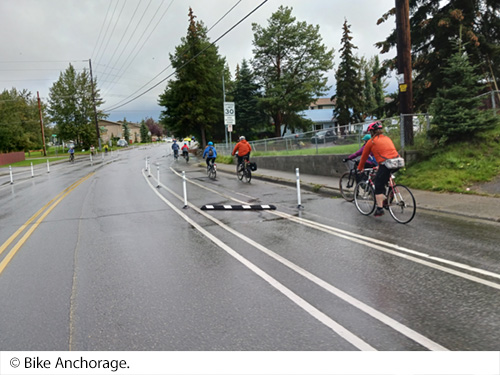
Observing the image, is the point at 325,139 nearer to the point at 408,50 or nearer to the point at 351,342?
the point at 408,50

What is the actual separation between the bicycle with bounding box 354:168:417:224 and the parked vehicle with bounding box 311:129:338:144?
751 cm

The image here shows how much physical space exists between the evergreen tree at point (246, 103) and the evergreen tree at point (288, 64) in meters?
1.21

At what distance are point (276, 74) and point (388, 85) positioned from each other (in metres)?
27.7

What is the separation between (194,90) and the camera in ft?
156

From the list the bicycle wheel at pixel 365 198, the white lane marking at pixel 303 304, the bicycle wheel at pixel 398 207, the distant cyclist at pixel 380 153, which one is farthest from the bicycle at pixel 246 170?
the white lane marking at pixel 303 304

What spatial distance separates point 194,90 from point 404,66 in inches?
1499

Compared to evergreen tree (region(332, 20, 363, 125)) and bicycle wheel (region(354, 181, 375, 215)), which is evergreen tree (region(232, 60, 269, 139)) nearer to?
evergreen tree (region(332, 20, 363, 125))

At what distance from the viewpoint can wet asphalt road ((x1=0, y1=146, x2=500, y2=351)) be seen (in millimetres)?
3443

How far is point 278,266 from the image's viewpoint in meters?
5.36

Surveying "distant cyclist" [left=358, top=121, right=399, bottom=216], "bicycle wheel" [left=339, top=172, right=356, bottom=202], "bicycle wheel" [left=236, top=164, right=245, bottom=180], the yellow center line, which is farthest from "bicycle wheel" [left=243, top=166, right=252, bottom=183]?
"distant cyclist" [left=358, top=121, right=399, bottom=216]

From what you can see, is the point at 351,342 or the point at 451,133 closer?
the point at 351,342

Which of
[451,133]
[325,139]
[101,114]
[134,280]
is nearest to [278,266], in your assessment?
[134,280]

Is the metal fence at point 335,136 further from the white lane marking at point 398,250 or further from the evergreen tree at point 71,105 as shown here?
the evergreen tree at point 71,105

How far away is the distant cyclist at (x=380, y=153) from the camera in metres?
7.57
